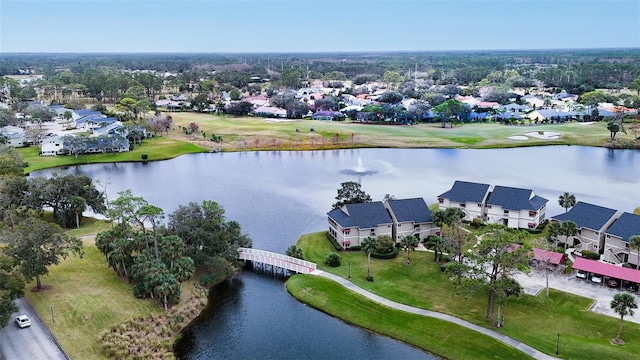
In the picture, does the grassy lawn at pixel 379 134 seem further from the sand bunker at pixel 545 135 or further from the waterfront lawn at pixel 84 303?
the waterfront lawn at pixel 84 303

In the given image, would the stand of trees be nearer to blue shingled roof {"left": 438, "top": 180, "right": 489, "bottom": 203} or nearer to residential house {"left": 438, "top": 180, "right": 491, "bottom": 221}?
residential house {"left": 438, "top": 180, "right": 491, "bottom": 221}

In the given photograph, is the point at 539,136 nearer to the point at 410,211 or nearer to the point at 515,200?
the point at 515,200

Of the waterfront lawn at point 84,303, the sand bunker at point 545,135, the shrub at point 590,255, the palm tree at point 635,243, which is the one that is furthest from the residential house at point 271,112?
the palm tree at point 635,243

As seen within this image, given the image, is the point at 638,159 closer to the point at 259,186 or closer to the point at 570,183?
the point at 570,183

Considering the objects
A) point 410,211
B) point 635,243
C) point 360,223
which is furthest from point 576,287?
point 360,223

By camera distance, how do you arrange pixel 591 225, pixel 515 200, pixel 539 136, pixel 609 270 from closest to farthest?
pixel 609 270, pixel 591 225, pixel 515 200, pixel 539 136

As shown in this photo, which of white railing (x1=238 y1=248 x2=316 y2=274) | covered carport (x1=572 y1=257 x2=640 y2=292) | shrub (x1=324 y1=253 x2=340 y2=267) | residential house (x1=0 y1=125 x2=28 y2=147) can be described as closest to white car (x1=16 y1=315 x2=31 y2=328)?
white railing (x1=238 y1=248 x2=316 y2=274)

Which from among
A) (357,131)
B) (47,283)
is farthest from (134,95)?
(47,283)
